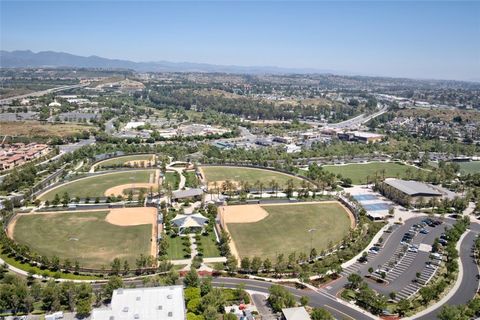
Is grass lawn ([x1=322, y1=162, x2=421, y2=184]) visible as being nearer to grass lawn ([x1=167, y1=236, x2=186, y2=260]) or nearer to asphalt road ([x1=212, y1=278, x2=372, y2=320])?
grass lawn ([x1=167, y1=236, x2=186, y2=260])

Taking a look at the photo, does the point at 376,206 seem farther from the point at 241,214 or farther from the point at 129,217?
the point at 129,217

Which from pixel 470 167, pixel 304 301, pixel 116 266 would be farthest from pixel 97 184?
pixel 470 167

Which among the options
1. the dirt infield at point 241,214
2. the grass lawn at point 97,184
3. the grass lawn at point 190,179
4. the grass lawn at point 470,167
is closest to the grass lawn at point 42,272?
the dirt infield at point 241,214

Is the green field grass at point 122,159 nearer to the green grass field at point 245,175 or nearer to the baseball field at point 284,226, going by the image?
the green grass field at point 245,175

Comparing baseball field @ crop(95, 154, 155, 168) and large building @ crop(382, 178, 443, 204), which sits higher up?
large building @ crop(382, 178, 443, 204)

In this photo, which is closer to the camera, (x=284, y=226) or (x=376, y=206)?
(x=284, y=226)

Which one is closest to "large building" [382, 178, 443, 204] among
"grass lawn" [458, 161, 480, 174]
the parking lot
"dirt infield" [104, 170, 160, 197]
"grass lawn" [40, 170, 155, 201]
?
the parking lot
